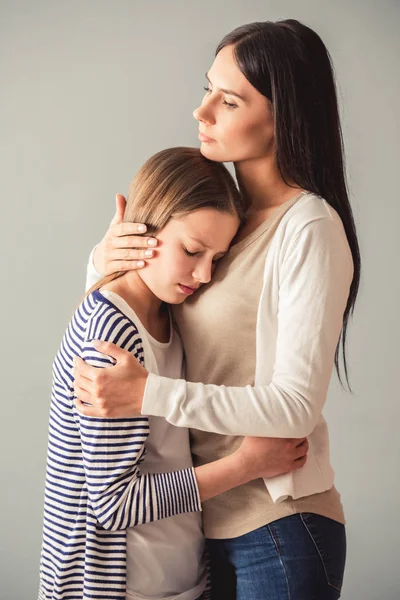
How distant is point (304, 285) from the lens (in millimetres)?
1463

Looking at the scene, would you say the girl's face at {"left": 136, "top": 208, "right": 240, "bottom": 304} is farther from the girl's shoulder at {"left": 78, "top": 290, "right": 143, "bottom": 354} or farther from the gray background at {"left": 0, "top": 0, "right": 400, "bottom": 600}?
the gray background at {"left": 0, "top": 0, "right": 400, "bottom": 600}

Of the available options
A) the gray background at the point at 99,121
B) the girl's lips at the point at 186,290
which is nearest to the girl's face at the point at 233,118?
the girl's lips at the point at 186,290

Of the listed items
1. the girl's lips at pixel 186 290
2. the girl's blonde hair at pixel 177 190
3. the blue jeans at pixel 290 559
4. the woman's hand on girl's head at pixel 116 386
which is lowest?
the blue jeans at pixel 290 559

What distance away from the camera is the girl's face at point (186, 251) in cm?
154

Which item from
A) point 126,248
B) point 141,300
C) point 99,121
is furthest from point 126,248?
point 99,121

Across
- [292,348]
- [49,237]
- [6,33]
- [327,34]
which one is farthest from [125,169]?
[292,348]

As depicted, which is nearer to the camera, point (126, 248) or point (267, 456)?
point (267, 456)

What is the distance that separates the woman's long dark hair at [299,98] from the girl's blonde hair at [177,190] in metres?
0.13

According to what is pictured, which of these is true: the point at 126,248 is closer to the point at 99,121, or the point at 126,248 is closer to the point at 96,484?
the point at 96,484

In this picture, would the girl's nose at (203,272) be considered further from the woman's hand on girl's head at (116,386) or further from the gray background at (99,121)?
the gray background at (99,121)

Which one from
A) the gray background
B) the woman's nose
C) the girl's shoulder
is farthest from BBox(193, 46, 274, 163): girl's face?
the gray background

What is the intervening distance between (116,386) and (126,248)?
328 millimetres

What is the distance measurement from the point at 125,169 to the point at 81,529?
1668 mm

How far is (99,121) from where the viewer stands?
290 cm
